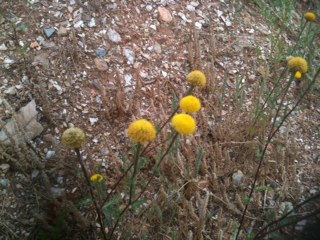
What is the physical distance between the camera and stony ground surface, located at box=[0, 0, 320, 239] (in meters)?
2.34

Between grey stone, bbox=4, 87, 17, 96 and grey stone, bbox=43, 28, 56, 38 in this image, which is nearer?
grey stone, bbox=4, 87, 17, 96

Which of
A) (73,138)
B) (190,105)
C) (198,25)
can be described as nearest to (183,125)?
(190,105)

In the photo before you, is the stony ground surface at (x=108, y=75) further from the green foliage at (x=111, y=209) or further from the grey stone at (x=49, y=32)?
the green foliage at (x=111, y=209)

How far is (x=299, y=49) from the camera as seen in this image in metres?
3.39

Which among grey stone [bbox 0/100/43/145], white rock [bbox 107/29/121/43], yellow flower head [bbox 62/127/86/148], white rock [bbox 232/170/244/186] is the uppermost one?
yellow flower head [bbox 62/127/86/148]

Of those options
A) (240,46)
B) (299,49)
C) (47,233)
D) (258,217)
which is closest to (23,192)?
(47,233)

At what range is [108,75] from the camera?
2.79 m

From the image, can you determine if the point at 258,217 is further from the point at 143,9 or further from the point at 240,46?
the point at 143,9

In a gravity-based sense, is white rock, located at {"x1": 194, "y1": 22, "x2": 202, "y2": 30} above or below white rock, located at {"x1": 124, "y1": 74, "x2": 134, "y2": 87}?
above

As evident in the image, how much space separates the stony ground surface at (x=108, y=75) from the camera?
2340 millimetres

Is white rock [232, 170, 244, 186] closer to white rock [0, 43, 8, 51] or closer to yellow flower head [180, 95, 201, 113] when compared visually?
yellow flower head [180, 95, 201, 113]

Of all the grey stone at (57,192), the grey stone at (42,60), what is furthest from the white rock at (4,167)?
the grey stone at (42,60)

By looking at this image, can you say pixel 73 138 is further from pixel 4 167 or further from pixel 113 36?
pixel 113 36

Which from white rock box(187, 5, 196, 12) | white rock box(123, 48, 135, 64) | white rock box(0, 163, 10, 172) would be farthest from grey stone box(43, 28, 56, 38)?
white rock box(187, 5, 196, 12)
